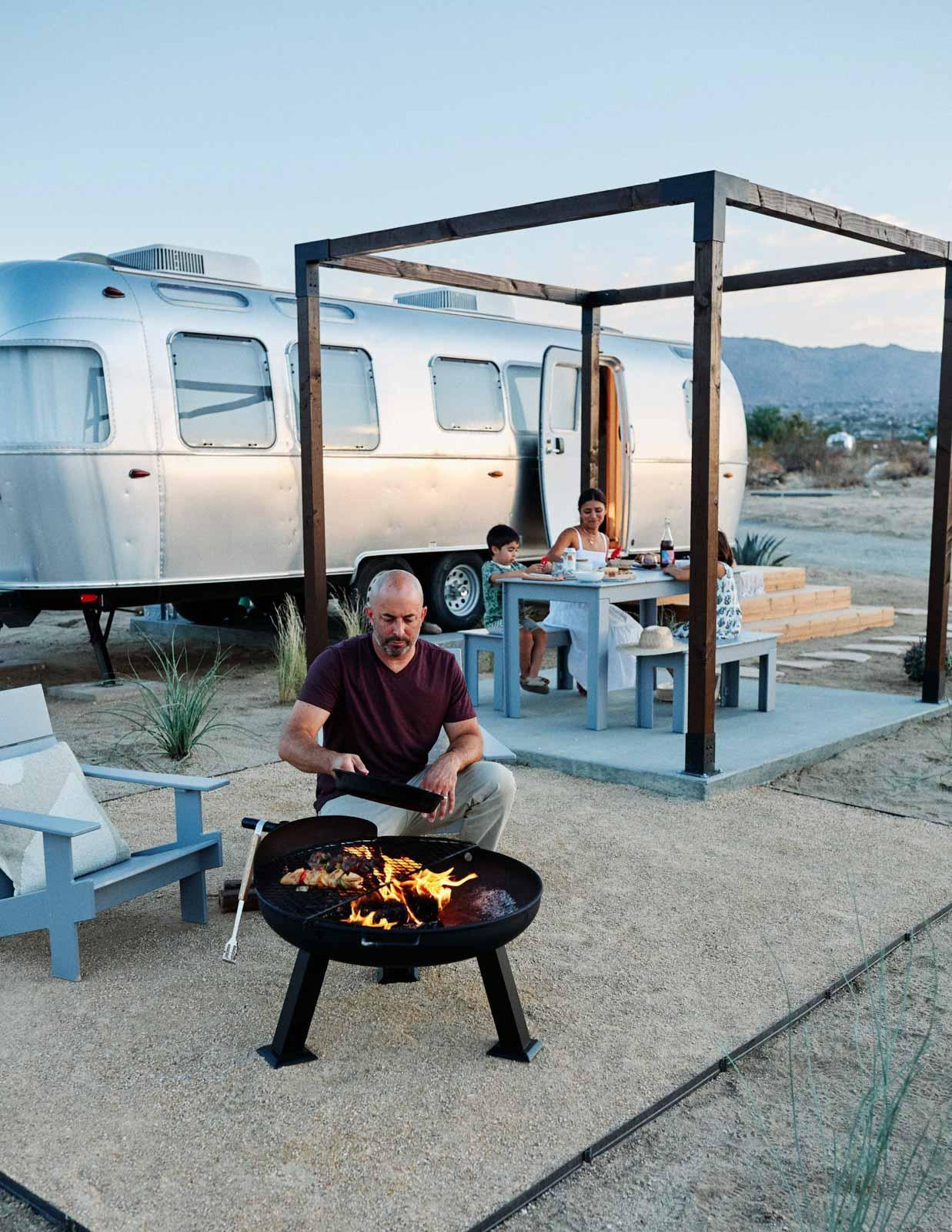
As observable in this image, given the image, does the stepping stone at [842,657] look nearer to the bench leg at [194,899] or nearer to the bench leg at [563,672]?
the bench leg at [563,672]

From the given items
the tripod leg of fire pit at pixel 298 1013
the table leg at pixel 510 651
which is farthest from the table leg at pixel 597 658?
the tripod leg of fire pit at pixel 298 1013

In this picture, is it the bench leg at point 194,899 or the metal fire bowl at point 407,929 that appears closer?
the metal fire bowl at point 407,929

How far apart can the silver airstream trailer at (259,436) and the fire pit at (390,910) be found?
16.2ft

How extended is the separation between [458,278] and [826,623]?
16.8 feet

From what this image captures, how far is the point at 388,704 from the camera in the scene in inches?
139

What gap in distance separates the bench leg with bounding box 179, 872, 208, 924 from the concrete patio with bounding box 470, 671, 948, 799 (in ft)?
7.49

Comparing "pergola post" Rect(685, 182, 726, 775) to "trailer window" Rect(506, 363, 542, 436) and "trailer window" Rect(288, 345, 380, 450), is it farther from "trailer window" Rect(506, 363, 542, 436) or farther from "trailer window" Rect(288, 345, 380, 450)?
"trailer window" Rect(506, 363, 542, 436)

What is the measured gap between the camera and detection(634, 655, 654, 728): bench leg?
6301 millimetres

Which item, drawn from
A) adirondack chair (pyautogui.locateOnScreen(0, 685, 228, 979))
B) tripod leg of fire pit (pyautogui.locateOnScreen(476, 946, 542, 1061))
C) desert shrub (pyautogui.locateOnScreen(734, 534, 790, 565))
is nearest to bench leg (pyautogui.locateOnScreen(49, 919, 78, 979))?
adirondack chair (pyautogui.locateOnScreen(0, 685, 228, 979))

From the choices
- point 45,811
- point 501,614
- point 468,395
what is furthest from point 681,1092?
point 468,395

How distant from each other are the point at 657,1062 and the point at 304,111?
10955mm

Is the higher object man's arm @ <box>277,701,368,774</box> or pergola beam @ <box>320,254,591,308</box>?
pergola beam @ <box>320,254,591,308</box>

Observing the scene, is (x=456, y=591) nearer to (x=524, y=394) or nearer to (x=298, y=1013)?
(x=524, y=394)

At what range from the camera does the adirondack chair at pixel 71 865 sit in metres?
3.32
